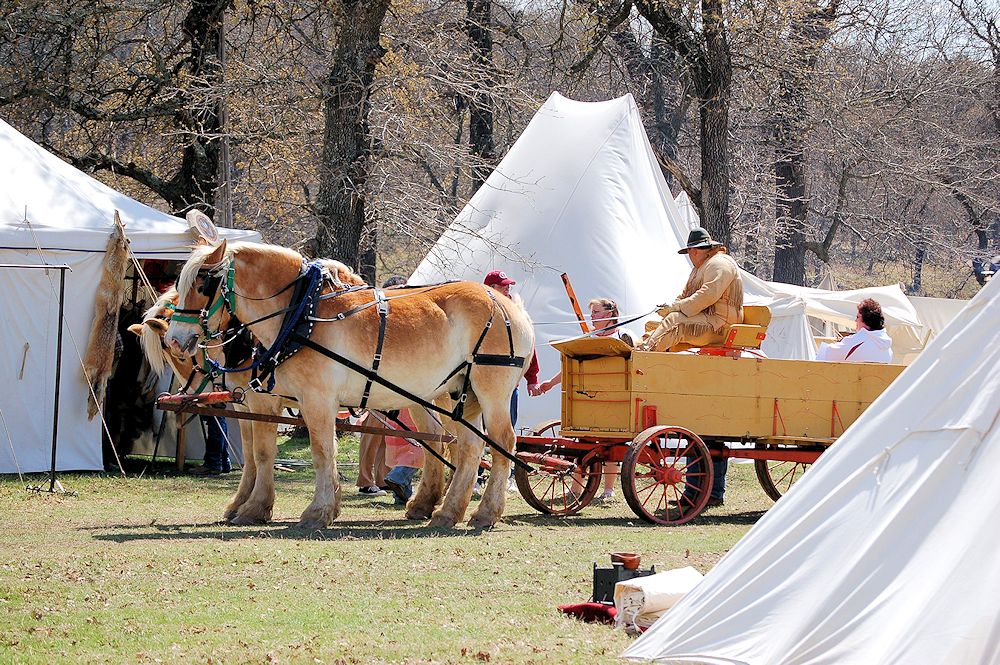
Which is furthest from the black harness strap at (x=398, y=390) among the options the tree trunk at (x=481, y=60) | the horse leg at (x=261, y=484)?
the tree trunk at (x=481, y=60)

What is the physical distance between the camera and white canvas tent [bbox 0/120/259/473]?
1205 cm

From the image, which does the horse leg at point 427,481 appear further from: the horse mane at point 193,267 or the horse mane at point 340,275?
the horse mane at point 193,267

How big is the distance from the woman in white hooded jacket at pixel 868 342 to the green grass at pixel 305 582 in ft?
5.55

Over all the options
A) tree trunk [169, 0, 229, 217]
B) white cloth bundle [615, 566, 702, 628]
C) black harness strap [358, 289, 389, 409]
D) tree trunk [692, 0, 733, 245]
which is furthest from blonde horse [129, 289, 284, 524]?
tree trunk [692, 0, 733, 245]

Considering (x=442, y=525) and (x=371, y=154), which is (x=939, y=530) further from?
(x=371, y=154)

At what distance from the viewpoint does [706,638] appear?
432 cm

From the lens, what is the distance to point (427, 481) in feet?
31.8

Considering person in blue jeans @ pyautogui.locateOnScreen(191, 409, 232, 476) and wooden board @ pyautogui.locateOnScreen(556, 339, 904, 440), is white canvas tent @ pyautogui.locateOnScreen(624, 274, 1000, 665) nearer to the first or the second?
wooden board @ pyautogui.locateOnScreen(556, 339, 904, 440)

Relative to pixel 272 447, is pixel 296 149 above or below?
above

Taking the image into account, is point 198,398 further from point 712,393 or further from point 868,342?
point 868,342

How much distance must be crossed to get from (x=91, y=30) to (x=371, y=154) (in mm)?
5428

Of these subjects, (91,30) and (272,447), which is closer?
(272,447)

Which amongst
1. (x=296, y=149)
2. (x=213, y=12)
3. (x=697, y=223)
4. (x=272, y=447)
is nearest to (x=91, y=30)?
(x=213, y=12)

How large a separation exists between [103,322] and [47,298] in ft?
1.90
